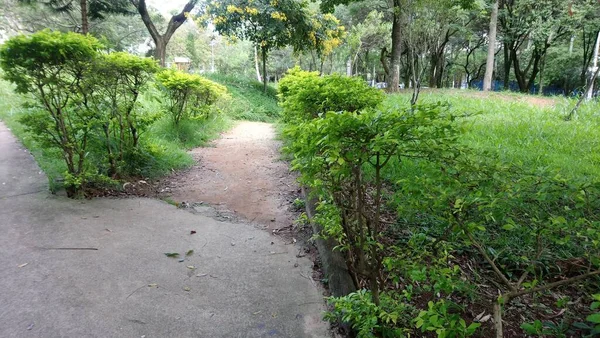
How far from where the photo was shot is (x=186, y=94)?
7652 millimetres

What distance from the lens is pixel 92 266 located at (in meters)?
2.56

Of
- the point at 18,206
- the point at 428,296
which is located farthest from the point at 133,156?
the point at 428,296

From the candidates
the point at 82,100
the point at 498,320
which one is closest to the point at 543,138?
the point at 498,320

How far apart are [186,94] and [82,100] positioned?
385 cm

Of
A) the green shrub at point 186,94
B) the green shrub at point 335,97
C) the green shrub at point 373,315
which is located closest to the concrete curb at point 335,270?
the green shrub at point 373,315

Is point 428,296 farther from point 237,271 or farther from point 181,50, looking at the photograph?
point 181,50

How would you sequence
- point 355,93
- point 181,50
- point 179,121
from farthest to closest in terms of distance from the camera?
point 181,50
point 179,121
point 355,93

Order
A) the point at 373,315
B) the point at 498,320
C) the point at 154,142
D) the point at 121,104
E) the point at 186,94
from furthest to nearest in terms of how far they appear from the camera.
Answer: the point at 186,94 → the point at 154,142 → the point at 121,104 → the point at 373,315 → the point at 498,320

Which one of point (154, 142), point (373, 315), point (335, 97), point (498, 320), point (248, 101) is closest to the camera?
point (498, 320)

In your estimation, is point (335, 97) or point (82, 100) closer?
point (82, 100)

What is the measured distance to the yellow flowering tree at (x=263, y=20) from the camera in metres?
14.3

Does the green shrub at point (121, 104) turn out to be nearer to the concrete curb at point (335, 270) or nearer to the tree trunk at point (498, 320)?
the concrete curb at point (335, 270)

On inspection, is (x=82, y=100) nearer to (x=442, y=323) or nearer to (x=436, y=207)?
(x=436, y=207)

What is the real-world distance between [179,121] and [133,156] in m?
3.24
